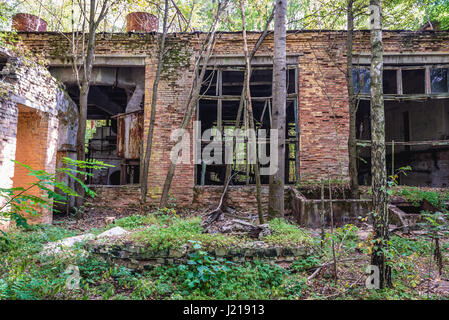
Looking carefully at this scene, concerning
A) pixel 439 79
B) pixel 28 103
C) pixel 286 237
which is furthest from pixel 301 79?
pixel 28 103

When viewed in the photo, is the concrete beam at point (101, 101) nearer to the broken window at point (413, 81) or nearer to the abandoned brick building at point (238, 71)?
the abandoned brick building at point (238, 71)

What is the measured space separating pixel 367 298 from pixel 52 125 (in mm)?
7542

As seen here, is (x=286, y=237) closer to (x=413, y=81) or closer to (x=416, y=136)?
(x=416, y=136)

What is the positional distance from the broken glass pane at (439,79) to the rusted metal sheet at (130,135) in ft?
31.9

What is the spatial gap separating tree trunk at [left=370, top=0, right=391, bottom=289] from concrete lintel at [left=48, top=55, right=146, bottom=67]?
7330 mm

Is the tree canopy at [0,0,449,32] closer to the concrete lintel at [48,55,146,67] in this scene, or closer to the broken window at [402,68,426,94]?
the concrete lintel at [48,55,146,67]

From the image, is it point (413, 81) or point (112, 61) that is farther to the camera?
point (413, 81)

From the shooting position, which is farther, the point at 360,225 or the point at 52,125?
the point at 52,125

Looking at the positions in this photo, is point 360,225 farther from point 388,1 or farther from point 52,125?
point 52,125

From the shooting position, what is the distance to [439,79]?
28.6ft

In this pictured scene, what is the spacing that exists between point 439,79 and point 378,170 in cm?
814

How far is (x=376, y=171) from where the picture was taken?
3.14 meters

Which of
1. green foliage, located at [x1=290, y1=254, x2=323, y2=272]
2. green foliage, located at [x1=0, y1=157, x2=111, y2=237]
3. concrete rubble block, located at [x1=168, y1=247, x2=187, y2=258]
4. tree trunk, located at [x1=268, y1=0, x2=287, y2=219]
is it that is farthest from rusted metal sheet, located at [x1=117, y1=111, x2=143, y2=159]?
green foliage, located at [x1=290, y1=254, x2=323, y2=272]
